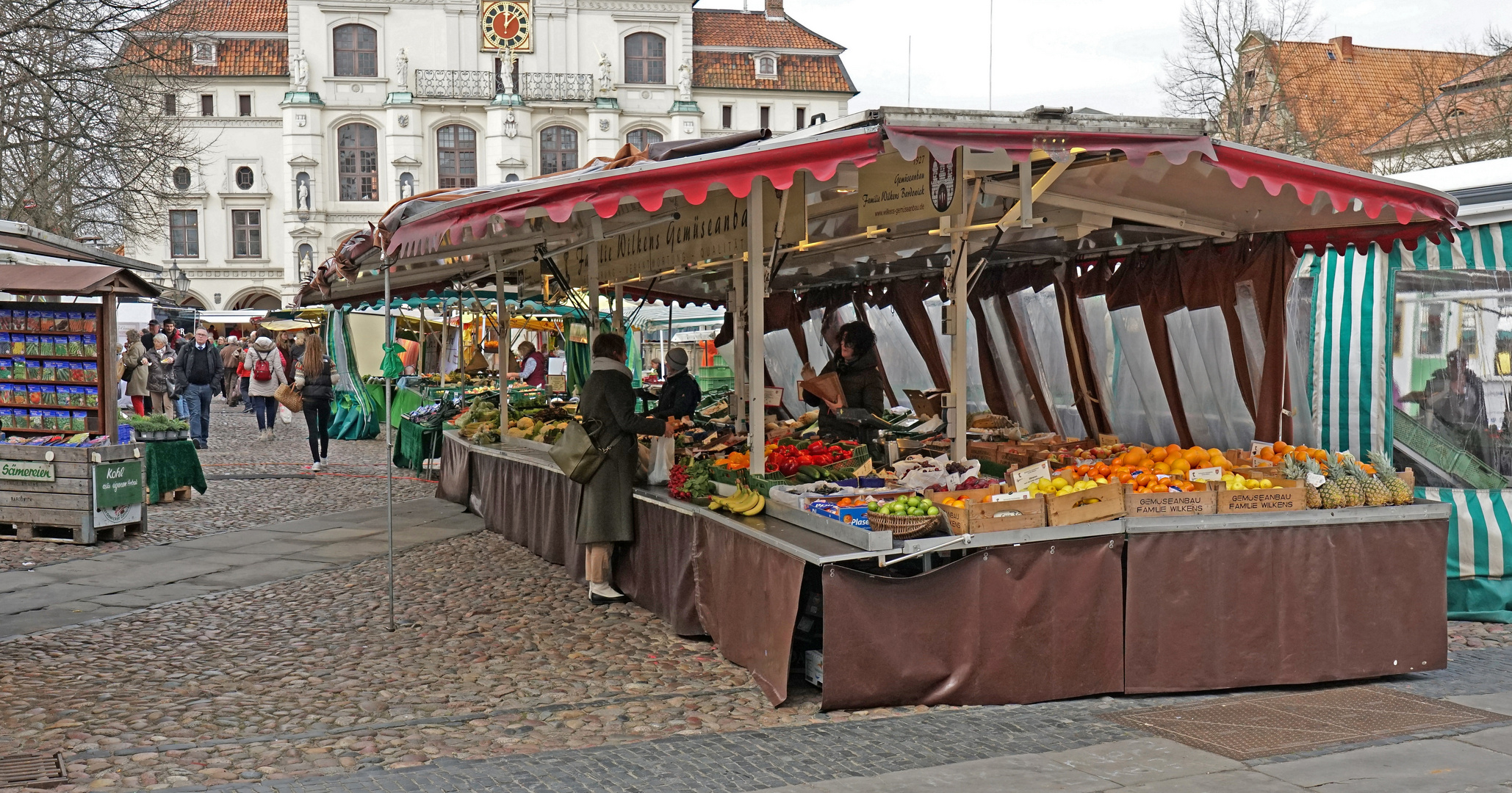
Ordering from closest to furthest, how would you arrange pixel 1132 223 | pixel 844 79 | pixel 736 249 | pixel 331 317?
pixel 736 249, pixel 1132 223, pixel 331 317, pixel 844 79

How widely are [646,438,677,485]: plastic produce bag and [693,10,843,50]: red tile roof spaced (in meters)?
54.1

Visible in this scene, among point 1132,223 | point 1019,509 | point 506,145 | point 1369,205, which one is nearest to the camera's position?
point 1019,509

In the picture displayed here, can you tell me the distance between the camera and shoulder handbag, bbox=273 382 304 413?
18.9m

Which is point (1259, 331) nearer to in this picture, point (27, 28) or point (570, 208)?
point (570, 208)

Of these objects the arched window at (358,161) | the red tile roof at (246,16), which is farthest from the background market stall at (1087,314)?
the red tile roof at (246,16)

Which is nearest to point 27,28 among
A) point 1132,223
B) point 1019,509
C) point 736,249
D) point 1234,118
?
point 736,249

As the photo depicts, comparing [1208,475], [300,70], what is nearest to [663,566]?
[1208,475]

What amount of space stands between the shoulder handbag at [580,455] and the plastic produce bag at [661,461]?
14.5 inches

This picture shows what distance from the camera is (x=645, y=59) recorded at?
57.6 m

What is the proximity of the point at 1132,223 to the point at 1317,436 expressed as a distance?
2000 mm

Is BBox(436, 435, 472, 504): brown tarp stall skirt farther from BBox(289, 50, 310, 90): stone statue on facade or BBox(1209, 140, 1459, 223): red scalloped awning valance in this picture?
BBox(289, 50, 310, 90): stone statue on facade

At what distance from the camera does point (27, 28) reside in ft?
Result: 50.9

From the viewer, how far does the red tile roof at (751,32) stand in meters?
60.1

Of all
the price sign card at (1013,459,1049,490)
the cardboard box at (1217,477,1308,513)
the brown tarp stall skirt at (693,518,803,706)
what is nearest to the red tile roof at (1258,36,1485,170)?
the cardboard box at (1217,477,1308,513)
